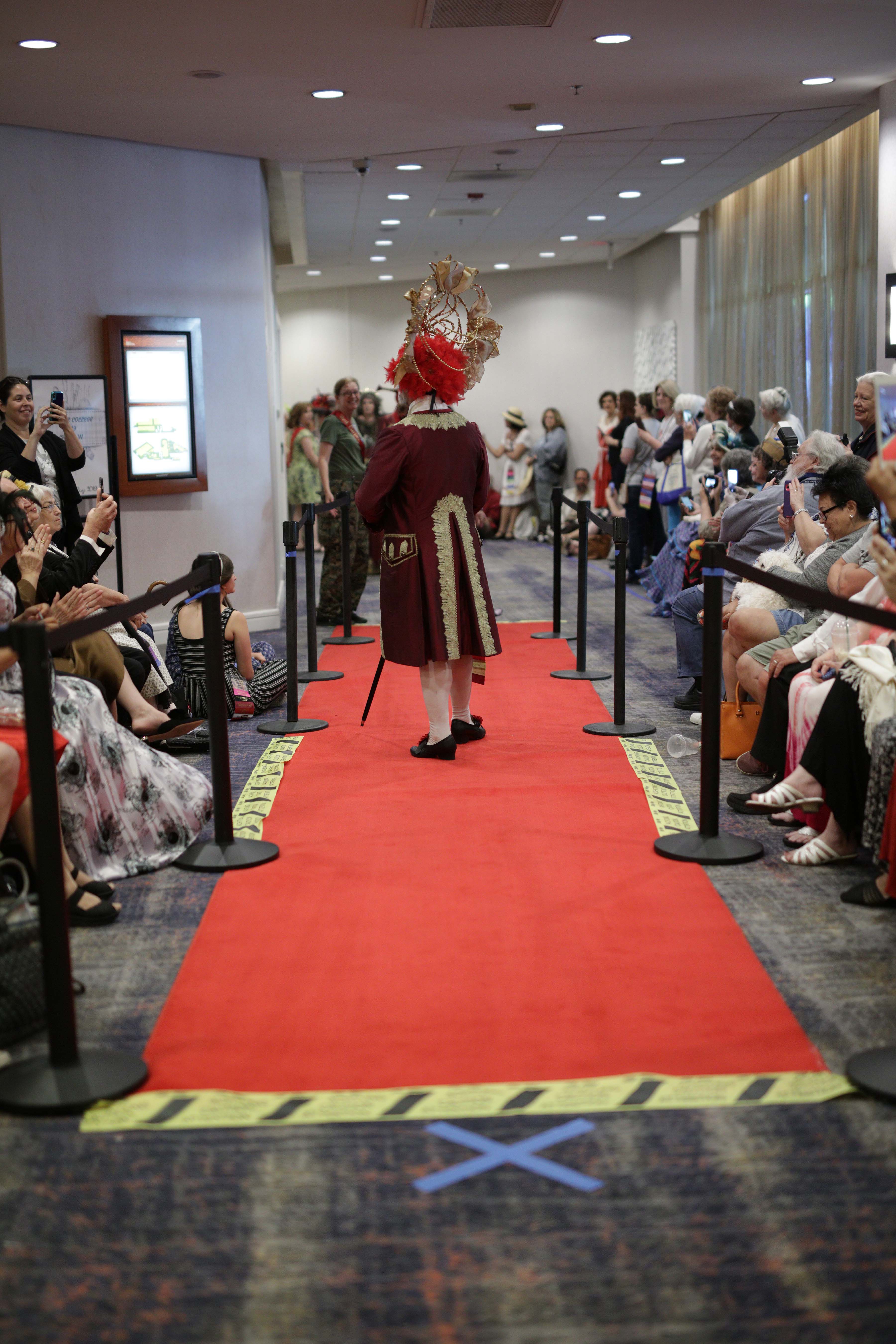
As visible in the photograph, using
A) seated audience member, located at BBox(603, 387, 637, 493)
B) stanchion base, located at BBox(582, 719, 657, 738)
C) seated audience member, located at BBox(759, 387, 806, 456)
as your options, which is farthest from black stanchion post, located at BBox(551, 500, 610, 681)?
seated audience member, located at BBox(603, 387, 637, 493)

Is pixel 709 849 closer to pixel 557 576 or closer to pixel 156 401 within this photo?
pixel 557 576

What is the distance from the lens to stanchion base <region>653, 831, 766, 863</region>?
11.7 feet

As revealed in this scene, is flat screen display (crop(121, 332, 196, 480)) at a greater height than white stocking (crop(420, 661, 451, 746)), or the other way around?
flat screen display (crop(121, 332, 196, 480))

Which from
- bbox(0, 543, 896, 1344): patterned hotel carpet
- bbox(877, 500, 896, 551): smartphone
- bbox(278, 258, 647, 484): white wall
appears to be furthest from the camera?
bbox(278, 258, 647, 484): white wall

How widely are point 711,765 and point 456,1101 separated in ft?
4.84

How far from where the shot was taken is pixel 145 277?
743 centimetres

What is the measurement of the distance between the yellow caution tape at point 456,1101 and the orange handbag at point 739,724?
7.42ft

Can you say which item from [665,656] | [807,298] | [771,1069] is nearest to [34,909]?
[771,1069]

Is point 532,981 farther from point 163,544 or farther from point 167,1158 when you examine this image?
point 163,544

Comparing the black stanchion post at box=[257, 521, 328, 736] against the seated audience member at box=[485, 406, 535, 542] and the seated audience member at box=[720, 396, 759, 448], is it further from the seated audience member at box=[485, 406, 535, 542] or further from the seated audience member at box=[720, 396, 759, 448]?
the seated audience member at box=[485, 406, 535, 542]

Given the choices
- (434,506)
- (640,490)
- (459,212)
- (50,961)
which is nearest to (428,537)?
(434,506)

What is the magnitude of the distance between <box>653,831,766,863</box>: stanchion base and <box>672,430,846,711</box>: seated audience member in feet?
5.24

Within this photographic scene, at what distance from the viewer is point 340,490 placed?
324 inches

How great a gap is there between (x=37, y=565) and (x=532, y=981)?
189cm
